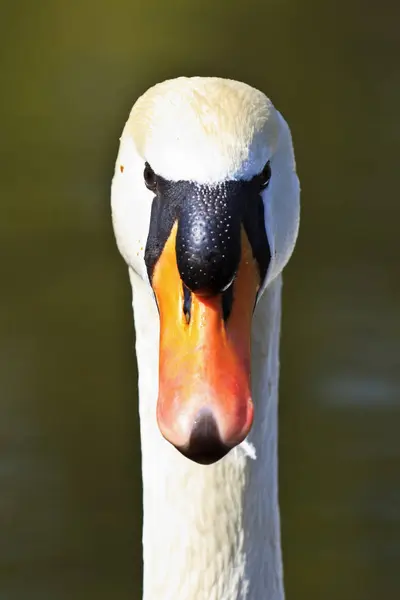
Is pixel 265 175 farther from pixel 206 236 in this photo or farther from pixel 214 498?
pixel 214 498

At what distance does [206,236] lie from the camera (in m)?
1.15

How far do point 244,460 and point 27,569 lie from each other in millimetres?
1327

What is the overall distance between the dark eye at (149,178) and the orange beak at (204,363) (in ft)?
0.29

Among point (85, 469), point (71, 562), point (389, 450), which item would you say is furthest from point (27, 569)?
point (389, 450)

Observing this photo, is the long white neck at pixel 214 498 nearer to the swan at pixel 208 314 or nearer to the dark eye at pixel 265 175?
the swan at pixel 208 314

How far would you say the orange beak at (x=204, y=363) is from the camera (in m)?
1.10

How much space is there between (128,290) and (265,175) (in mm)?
1891

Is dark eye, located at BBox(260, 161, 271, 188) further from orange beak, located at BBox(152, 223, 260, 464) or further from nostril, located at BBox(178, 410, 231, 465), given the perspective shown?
nostril, located at BBox(178, 410, 231, 465)

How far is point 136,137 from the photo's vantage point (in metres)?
1.31

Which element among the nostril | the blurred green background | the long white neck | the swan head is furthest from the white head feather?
the blurred green background

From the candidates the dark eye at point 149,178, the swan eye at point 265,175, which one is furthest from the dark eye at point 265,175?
the dark eye at point 149,178

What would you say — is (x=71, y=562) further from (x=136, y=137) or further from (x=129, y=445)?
(x=136, y=137)

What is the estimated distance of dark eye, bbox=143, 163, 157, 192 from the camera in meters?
1.25

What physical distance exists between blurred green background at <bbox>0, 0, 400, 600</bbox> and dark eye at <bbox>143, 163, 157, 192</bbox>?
156 centimetres
